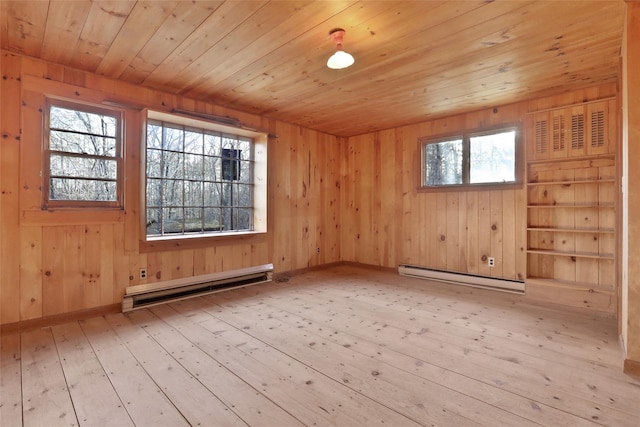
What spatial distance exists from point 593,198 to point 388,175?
2541mm

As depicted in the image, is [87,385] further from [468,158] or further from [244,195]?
[468,158]

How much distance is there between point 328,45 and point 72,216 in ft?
9.06

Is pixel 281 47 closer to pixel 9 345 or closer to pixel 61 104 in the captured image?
pixel 61 104

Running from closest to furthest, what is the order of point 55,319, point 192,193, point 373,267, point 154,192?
1. point 55,319
2. point 154,192
3. point 192,193
4. point 373,267

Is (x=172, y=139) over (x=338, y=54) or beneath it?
beneath

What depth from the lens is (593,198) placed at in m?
3.23

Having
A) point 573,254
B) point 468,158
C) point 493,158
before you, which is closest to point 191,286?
point 468,158

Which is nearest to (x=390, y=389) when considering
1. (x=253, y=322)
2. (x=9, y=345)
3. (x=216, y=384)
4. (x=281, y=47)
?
(x=216, y=384)

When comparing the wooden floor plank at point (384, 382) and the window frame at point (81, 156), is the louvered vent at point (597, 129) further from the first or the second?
the window frame at point (81, 156)

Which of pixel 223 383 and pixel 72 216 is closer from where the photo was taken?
pixel 223 383

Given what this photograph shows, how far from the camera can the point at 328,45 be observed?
7.84ft

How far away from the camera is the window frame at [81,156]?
2.69m

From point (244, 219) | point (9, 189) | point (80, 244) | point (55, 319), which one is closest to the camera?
point (9, 189)

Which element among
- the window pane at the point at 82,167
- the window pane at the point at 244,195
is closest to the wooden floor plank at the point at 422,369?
the window pane at the point at 244,195
